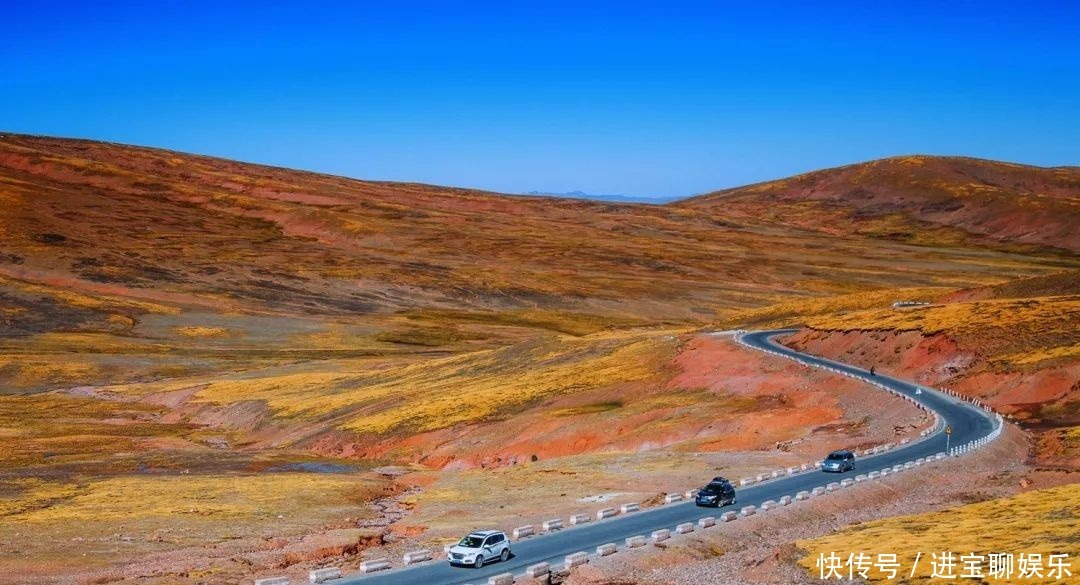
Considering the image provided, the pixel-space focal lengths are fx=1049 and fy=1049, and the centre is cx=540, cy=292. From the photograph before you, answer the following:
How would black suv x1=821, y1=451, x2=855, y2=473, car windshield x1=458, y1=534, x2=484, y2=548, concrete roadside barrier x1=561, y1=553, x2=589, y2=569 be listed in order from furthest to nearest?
black suv x1=821, y1=451, x2=855, y2=473, car windshield x1=458, y1=534, x2=484, y2=548, concrete roadside barrier x1=561, y1=553, x2=589, y2=569

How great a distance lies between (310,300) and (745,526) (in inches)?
6465

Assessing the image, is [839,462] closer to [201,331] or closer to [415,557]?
[415,557]

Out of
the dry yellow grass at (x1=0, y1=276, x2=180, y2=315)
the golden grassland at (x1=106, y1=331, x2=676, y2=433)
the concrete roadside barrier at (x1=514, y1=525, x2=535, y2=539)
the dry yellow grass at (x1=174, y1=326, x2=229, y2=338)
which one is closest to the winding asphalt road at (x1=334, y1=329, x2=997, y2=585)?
the concrete roadside barrier at (x1=514, y1=525, x2=535, y2=539)

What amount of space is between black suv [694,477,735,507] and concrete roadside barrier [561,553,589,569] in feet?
31.4

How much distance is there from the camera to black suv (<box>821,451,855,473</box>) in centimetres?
4906

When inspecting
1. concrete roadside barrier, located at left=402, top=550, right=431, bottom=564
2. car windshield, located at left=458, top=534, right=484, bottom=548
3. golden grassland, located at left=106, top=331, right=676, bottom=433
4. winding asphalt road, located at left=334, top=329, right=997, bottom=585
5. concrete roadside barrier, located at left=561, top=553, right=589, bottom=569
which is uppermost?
golden grassland, located at left=106, top=331, right=676, bottom=433

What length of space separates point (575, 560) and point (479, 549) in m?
3.15

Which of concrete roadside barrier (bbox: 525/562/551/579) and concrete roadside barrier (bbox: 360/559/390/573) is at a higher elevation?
concrete roadside barrier (bbox: 360/559/390/573)

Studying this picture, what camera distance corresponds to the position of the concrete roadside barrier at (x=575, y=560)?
109 ft

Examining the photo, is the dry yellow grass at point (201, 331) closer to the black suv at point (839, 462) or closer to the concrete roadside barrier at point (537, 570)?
the black suv at point (839, 462)

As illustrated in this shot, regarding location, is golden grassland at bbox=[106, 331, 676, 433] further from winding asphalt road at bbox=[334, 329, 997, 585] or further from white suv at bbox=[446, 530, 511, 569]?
white suv at bbox=[446, 530, 511, 569]

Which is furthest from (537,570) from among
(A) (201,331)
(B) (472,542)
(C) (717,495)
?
(A) (201,331)

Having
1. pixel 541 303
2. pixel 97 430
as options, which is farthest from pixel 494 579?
pixel 541 303

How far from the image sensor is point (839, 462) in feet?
161
